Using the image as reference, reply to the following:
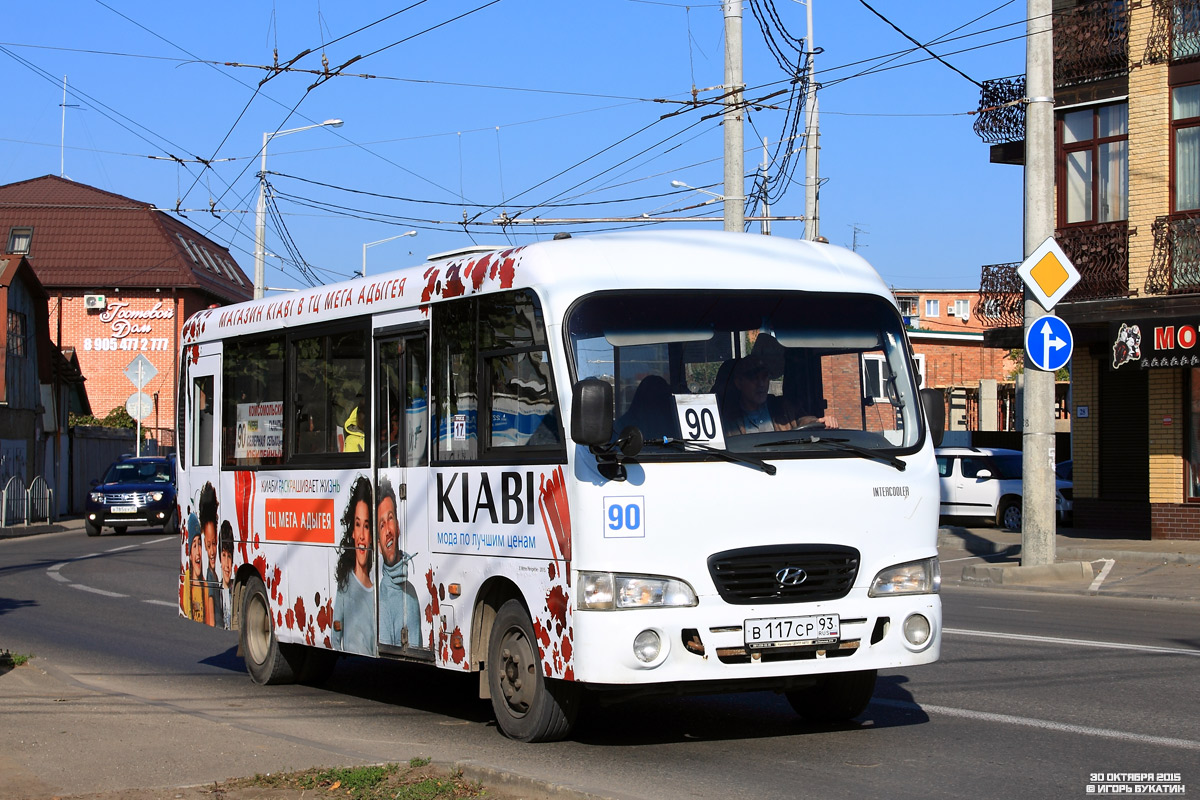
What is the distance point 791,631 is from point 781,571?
312mm

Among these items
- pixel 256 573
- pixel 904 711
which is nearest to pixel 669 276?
pixel 904 711

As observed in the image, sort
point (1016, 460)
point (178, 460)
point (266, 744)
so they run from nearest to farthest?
1. point (266, 744)
2. point (178, 460)
3. point (1016, 460)

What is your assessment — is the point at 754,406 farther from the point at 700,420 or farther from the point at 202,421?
the point at 202,421

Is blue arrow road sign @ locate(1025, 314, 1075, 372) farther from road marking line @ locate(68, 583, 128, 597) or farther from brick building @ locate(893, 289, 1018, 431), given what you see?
brick building @ locate(893, 289, 1018, 431)

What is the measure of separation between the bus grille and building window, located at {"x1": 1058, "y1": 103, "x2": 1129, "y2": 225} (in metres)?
21.1

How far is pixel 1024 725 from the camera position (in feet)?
28.2

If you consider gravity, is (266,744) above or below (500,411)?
below

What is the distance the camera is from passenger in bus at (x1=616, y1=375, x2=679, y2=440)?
7992 mm

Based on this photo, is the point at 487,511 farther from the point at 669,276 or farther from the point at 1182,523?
the point at 1182,523

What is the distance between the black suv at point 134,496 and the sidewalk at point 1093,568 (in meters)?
18.2

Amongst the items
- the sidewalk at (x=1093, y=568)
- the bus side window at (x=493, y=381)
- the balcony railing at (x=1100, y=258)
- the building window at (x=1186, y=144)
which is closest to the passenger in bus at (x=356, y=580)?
the bus side window at (x=493, y=381)

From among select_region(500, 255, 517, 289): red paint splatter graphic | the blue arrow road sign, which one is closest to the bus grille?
select_region(500, 255, 517, 289): red paint splatter graphic

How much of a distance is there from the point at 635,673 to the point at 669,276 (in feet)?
7.14

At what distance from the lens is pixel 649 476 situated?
25.7 ft
